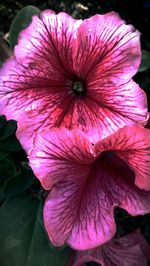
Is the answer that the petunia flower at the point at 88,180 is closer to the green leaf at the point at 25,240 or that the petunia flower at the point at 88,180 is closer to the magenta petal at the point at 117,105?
the magenta petal at the point at 117,105

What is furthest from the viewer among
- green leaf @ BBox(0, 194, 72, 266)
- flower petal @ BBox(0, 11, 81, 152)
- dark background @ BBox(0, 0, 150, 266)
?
dark background @ BBox(0, 0, 150, 266)

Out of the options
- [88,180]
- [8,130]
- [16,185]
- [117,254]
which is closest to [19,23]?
[8,130]

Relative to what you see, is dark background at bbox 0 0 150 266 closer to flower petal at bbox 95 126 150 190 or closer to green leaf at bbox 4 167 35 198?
green leaf at bbox 4 167 35 198

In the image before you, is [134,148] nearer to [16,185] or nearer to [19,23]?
[16,185]

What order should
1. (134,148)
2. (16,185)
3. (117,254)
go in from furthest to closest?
(16,185)
(117,254)
(134,148)

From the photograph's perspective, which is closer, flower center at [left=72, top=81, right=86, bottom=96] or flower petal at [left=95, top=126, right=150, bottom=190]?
flower petal at [left=95, top=126, right=150, bottom=190]

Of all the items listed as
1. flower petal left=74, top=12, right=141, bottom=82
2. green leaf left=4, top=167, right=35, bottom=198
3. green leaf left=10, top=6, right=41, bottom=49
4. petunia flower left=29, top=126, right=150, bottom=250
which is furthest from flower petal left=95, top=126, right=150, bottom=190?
green leaf left=10, top=6, right=41, bottom=49

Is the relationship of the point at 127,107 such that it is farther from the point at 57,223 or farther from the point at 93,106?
the point at 57,223
